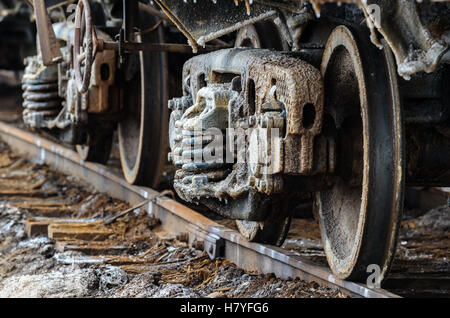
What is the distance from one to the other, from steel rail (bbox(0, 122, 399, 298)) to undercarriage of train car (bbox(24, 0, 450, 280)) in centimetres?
10

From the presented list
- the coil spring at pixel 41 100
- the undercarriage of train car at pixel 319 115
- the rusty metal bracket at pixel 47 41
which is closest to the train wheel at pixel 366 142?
the undercarriage of train car at pixel 319 115

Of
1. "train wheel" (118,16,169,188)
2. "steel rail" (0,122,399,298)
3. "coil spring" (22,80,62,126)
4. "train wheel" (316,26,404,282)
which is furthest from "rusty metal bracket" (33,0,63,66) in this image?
"train wheel" (316,26,404,282)

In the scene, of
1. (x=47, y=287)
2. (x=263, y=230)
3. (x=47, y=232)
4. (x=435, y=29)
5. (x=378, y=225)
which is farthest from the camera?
(x=47, y=232)

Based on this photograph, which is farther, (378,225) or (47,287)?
(47,287)

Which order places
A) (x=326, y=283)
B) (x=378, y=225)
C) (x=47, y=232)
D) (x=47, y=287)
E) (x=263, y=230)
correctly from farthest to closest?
(x=47, y=232) → (x=263, y=230) → (x=47, y=287) → (x=326, y=283) → (x=378, y=225)

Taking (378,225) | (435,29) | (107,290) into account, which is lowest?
(107,290)

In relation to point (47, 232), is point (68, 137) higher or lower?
higher

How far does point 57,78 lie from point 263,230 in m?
3.68

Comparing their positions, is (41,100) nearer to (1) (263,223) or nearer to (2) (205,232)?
(2) (205,232)

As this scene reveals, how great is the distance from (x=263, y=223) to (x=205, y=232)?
870 mm

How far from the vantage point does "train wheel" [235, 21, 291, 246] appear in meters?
4.53
